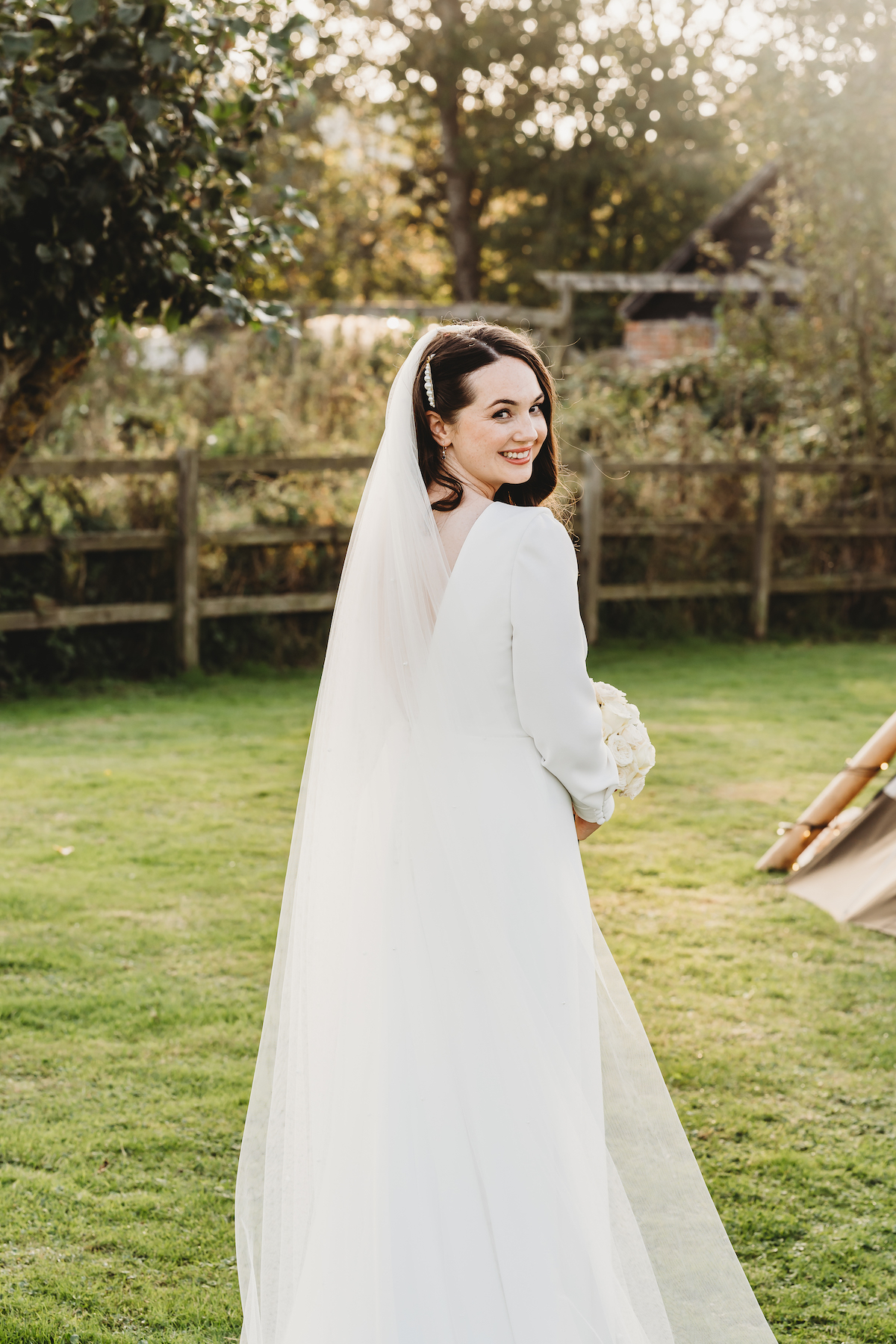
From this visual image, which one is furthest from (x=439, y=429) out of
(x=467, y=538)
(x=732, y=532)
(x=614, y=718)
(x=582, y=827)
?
(x=732, y=532)

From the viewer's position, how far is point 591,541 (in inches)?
431

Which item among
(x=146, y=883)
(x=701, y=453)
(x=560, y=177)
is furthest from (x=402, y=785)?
(x=560, y=177)

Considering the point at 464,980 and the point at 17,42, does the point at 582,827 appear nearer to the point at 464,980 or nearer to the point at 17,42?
the point at 464,980

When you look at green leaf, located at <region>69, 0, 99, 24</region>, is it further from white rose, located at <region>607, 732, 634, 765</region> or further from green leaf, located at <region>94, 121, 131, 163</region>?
white rose, located at <region>607, 732, 634, 765</region>

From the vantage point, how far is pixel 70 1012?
4.21 metres

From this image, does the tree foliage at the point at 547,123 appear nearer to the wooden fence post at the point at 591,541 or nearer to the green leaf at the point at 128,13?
the wooden fence post at the point at 591,541

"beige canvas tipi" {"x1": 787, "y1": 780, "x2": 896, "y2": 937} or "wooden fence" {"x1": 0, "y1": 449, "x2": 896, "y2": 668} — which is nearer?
"beige canvas tipi" {"x1": 787, "y1": 780, "x2": 896, "y2": 937}

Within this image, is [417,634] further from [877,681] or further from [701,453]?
[701,453]

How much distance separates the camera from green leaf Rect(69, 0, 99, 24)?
348cm

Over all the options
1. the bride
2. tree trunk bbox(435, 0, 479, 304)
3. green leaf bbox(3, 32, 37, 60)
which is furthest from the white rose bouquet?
tree trunk bbox(435, 0, 479, 304)

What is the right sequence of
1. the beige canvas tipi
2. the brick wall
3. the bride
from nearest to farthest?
1. the bride
2. the beige canvas tipi
3. the brick wall

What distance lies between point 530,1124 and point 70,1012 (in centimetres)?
240

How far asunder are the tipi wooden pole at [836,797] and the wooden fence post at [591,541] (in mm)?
5268

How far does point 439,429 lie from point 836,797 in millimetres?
Answer: 3563
